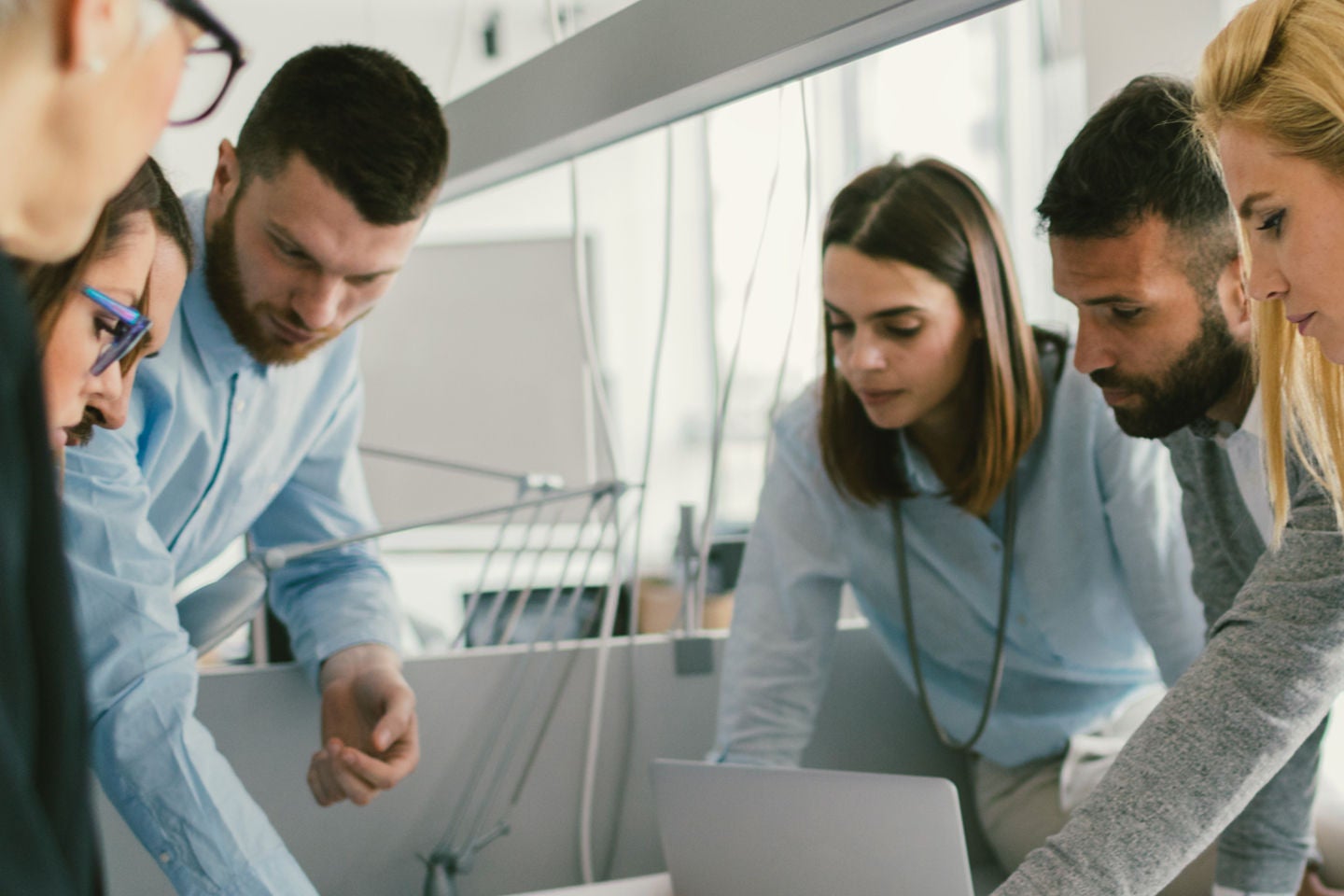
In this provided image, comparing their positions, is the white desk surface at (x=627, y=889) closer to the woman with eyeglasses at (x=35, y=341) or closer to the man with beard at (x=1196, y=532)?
the man with beard at (x=1196, y=532)

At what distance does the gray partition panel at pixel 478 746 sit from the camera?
1269mm

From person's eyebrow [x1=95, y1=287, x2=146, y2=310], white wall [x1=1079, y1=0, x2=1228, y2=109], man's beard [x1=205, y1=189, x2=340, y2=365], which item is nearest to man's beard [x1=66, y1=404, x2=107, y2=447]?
person's eyebrow [x1=95, y1=287, x2=146, y2=310]

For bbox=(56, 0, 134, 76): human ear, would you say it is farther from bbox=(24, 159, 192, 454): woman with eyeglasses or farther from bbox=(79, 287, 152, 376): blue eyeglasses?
bbox=(79, 287, 152, 376): blue eyeglasses

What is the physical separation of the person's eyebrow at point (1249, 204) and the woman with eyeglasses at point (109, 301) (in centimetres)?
70

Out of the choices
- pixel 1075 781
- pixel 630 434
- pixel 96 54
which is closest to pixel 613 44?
pixel 96 54

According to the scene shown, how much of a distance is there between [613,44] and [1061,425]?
27.4 inches

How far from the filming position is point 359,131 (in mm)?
1156

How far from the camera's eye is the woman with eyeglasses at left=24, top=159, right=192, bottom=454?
0.58 metres

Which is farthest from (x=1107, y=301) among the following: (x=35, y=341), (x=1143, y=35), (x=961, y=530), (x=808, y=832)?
(x=35, y=341)

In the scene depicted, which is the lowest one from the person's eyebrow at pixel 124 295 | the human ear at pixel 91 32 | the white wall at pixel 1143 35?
the person's eyebrow at pixel 124 295

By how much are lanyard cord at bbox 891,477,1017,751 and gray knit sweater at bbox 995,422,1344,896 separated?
40cm

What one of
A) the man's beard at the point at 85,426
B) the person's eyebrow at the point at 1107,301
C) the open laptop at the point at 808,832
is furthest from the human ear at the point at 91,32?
the person's eyebrow at the point at 1107,301

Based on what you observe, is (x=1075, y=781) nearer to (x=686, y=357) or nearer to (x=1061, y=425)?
(x=1061, y=425)

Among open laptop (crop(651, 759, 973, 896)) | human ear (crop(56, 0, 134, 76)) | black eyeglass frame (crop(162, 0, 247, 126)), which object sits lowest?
open laptop (crop(651, 759, 973, 896))
